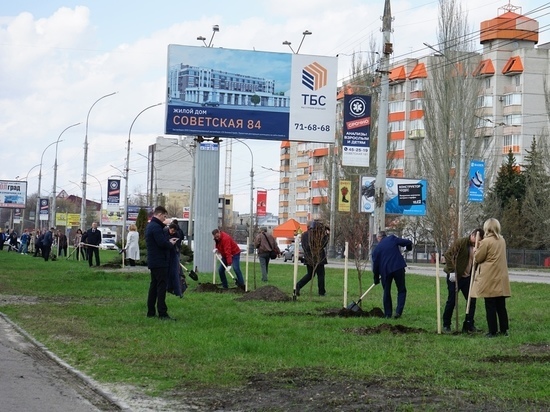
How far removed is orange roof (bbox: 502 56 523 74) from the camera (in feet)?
276

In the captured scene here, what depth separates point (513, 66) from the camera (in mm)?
84625

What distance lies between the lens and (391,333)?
14.3 m

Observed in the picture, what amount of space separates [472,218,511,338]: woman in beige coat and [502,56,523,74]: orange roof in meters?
72.5

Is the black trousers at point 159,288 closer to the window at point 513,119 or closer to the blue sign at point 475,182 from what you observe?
the blue sign at point 475,182

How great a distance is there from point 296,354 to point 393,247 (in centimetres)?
569

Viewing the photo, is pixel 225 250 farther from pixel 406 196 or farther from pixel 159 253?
pixel 406 196

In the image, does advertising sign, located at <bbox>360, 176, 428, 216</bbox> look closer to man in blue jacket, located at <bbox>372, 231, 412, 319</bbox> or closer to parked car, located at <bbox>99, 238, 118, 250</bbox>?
man in blue jacket, located at <bbox>372, 231, 412, 319</bbox>

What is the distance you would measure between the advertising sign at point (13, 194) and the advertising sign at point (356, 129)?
77.5m

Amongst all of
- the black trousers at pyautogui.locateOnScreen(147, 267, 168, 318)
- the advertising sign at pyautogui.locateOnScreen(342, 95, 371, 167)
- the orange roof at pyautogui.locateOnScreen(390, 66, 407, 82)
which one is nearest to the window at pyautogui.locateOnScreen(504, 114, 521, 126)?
the orange roof at pyautogui.locateOnScreen(390, 66, 407, 82)

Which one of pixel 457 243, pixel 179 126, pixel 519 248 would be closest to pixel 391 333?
pixel 457 243

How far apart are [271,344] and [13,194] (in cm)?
9866

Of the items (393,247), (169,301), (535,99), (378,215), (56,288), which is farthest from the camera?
(535,99)

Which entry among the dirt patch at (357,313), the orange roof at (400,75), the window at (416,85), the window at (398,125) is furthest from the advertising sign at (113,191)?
the dirt patch at (357,313)

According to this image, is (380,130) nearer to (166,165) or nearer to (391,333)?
(391,333)
